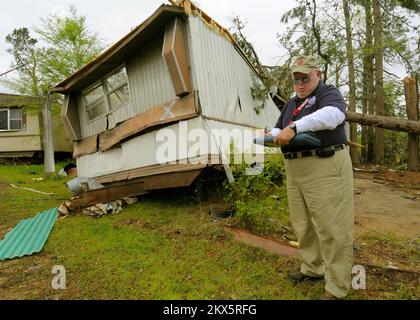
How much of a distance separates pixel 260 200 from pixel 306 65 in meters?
2.73

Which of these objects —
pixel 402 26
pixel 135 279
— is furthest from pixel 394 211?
pixel 402 26

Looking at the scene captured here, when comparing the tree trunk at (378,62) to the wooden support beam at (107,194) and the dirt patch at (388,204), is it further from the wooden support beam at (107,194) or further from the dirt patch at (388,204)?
the wooden support beam at (107,194)

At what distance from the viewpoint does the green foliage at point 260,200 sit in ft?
15.4

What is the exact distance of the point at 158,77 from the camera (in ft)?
23.2

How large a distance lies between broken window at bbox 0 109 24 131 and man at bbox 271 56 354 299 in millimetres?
20915

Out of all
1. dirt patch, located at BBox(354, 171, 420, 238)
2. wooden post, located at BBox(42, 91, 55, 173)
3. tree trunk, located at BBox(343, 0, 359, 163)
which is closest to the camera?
dirt patch, located at BBox(354, 171, 420, 238)

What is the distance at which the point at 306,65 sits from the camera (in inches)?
112

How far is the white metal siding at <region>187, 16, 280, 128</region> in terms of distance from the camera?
6340 millimetres

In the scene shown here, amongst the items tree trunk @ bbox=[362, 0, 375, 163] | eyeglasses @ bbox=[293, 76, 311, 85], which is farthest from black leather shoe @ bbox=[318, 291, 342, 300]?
tree trunk @ bbox=[362, 0, 375, 163]

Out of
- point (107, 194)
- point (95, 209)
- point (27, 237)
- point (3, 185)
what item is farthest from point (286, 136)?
point (3, 185)

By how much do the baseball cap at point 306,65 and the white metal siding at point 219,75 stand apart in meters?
3.48

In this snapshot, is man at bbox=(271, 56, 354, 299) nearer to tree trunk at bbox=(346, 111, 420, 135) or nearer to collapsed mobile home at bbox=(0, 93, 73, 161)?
tree trunk at bbox=(346, 111, 420, 135)

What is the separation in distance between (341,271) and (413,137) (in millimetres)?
10969
